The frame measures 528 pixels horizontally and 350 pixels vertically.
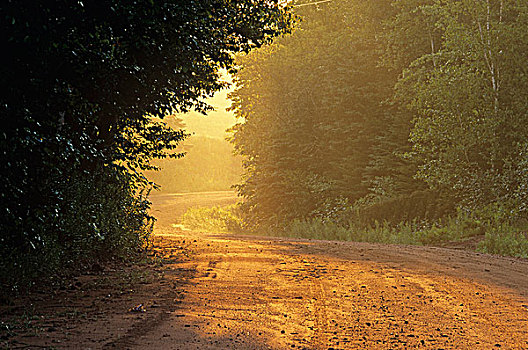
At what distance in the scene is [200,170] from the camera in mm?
65188

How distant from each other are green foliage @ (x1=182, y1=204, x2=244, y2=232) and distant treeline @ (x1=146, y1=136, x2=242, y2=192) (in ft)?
68.8

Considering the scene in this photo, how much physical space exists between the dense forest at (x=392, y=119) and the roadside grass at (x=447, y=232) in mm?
88

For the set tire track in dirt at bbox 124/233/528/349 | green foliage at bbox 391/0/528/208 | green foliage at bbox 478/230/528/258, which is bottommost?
tire track in dirt at bbox 124/233/528/349

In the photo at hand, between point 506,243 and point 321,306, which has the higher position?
point 506,243

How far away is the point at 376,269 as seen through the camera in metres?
11.0

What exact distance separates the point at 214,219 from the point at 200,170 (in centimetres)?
3109

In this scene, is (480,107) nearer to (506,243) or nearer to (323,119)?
(506,243)

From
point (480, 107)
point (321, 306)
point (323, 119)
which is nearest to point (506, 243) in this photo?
point (480, 107)

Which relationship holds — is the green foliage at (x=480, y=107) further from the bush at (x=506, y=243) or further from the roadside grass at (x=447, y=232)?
the bush at (x=506, y=243)

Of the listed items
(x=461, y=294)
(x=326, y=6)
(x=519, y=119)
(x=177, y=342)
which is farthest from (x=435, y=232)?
(x=326, y=6)

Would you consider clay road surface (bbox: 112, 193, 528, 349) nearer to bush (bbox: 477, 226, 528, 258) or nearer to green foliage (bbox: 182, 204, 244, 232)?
bush (bbox: 477, 226, 528, 258)

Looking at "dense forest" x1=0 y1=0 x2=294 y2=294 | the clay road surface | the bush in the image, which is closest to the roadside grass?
the bush

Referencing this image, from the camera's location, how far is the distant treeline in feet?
198

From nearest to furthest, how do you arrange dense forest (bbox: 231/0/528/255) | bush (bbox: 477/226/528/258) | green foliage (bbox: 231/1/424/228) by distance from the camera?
bush (bbox: 477/226/528/258), dense forest (bbox: 231/0/528/255), green foliage (bbox: 231/1/424/228)
